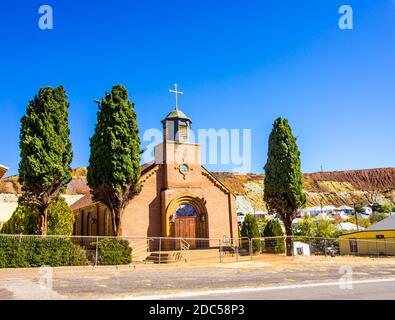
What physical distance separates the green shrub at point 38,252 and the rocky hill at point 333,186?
106 metres

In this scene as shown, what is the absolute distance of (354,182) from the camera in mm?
164625

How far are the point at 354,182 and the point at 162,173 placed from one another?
156263 millimetres

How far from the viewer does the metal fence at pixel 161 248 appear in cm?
→ 1711

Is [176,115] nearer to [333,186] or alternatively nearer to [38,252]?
[38,252]

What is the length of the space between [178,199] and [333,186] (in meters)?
145

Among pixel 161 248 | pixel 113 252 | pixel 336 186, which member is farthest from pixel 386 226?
pixel 336 186

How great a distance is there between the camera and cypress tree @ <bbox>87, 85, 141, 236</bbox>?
892 inches

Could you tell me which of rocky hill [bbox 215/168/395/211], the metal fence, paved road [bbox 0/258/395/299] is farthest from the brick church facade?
rocky hill [bbox 215/168/395/211]

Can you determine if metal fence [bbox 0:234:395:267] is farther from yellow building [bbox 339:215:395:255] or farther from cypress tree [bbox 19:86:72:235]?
cypress tree [bbox 19:86:72:235]

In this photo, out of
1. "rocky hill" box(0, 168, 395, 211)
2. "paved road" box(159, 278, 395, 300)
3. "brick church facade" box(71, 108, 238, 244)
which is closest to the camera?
"paved road" box(159, 278, 395, 300)

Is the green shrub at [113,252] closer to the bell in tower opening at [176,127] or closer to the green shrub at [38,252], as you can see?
the green shrub at [38,252]
